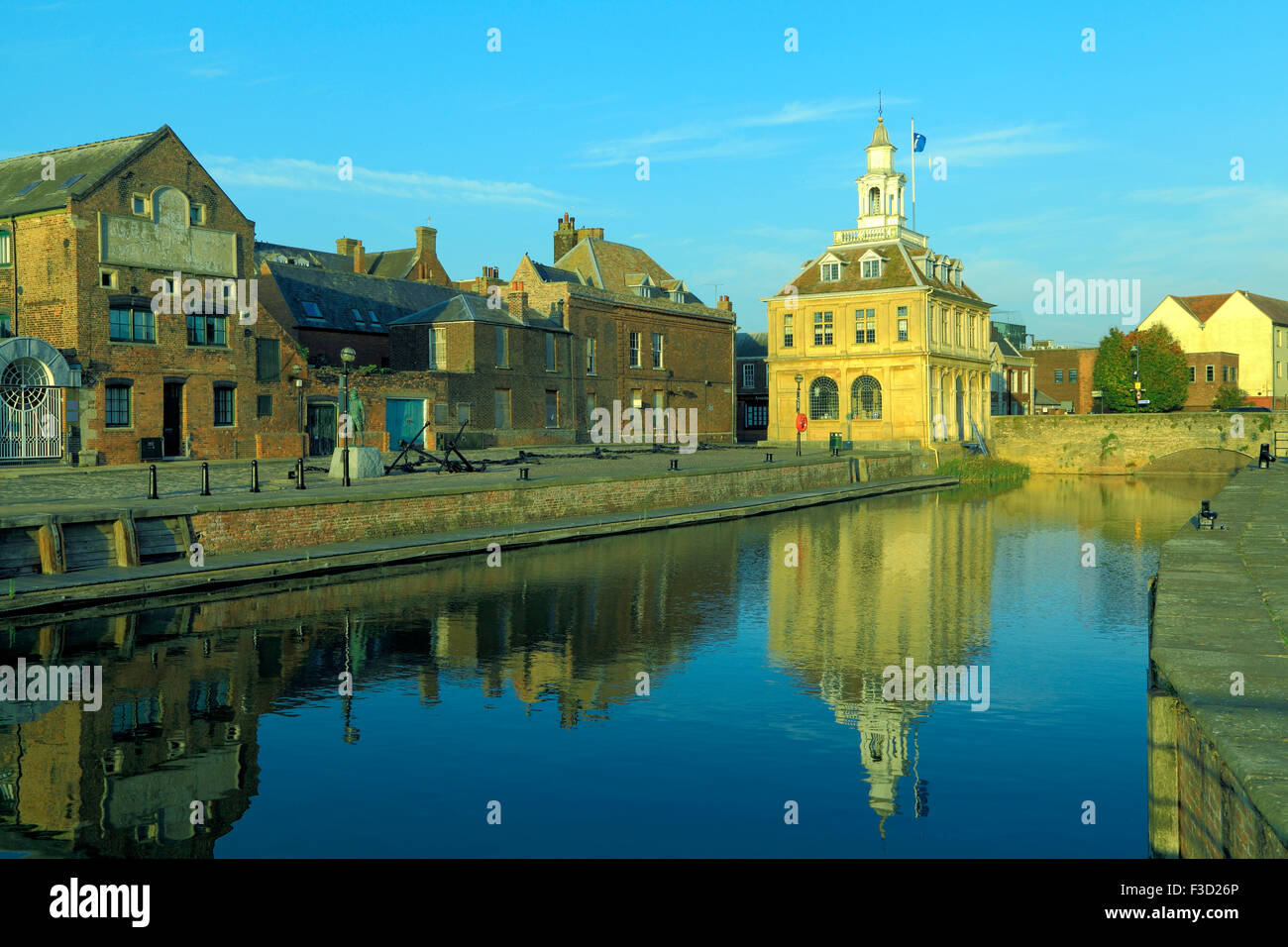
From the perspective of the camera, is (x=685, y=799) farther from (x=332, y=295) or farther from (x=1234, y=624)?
(x=332, y=295)

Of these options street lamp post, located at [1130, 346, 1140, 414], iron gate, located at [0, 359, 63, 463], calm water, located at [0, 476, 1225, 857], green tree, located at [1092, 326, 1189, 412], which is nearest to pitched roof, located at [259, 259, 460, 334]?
iron gate, located at [0, 359, 63, 463]

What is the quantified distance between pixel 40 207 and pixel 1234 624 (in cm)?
3596

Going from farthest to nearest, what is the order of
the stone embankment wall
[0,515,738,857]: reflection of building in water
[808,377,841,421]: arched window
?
1. [808,377,841,421]: arched window
2. the stone embankment wall
3. [0,515,738,857]: reflection of building in water

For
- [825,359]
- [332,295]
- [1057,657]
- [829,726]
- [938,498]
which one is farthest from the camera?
[825,359]

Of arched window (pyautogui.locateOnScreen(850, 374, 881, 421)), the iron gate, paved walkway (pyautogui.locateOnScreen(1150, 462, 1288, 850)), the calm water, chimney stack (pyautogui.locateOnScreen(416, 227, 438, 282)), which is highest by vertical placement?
chimney stack (pyautogui.locateOnScreen(416, 227, 438, 282))

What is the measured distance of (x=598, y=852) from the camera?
6.82m

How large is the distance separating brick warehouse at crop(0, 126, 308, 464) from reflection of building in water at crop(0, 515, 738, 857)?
19595 millimetres

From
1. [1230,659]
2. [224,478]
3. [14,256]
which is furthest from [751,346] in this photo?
[1230,659]

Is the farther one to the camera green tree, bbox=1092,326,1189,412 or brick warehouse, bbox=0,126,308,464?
green tree, bbox=1092,326,1189,412

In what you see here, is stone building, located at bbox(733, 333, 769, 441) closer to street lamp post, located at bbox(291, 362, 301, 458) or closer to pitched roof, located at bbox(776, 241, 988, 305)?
pitched roof, located at bbox(776, 241, 988, 305)

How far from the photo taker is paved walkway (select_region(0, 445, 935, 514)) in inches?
885

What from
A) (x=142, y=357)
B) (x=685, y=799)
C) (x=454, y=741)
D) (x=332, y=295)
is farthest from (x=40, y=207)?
(x=685, y=799)

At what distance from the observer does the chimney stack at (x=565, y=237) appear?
6488 cm

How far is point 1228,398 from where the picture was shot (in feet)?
260
